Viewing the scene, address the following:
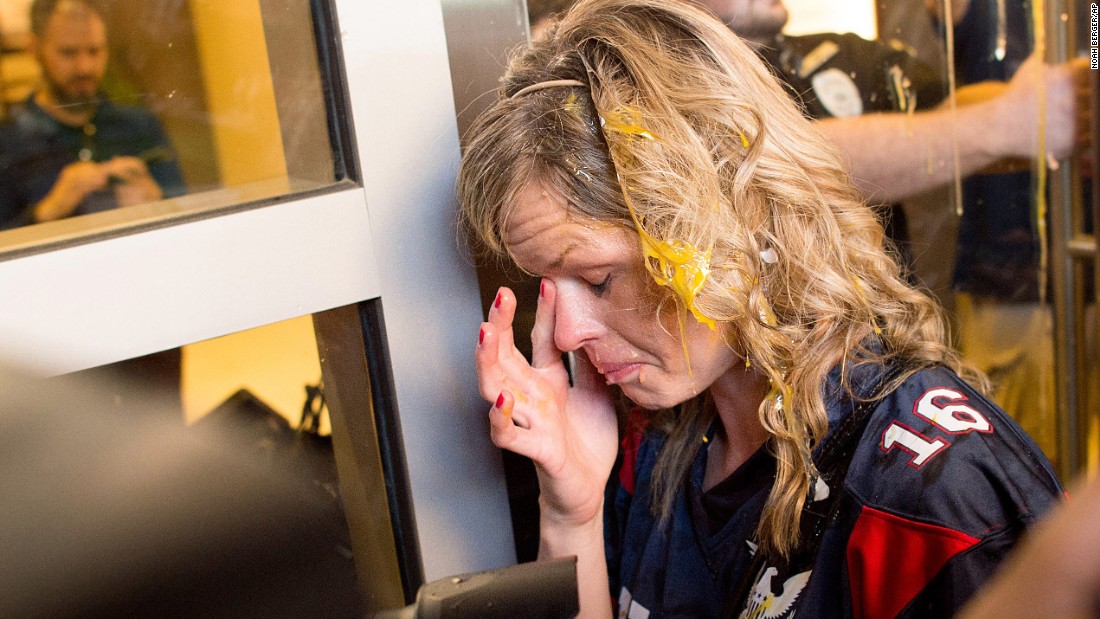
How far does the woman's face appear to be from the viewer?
2.74 ft

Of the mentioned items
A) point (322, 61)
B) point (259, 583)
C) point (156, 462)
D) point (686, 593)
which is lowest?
point (686, 593)

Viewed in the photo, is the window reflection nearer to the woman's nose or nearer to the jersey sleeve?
the woman's nose

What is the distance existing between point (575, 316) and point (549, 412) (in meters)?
0.13

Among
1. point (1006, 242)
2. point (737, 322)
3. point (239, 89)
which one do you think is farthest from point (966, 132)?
point (239, 89)

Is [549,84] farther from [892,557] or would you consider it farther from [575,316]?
[892,557]

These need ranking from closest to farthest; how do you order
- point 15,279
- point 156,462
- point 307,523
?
point 15,279, point 156,462, point 307,523

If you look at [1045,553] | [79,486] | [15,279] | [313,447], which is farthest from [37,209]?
[1045,553]

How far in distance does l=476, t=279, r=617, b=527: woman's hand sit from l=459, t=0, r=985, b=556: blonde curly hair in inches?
3.8

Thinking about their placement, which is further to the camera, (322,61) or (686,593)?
(686,593)

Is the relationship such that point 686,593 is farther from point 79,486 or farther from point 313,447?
point 79,486

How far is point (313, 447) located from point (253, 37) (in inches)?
14.7

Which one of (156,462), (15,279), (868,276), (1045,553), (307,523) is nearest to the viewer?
(1045,553)

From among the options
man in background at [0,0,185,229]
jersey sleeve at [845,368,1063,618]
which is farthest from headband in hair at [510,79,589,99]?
jersey sleeve at [845,368,1063,618]

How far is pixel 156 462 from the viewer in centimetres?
73
